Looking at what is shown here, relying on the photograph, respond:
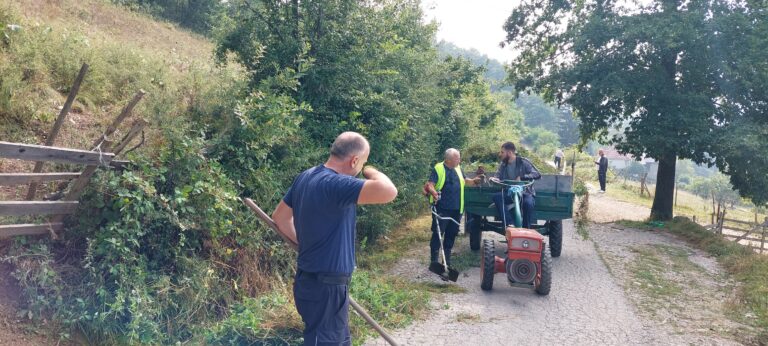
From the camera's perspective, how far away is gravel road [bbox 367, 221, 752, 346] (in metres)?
6.21

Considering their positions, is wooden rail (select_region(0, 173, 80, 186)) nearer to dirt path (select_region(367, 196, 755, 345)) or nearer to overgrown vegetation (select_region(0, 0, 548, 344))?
overgrown vegetation (select_region(0, 0, 548, 344))

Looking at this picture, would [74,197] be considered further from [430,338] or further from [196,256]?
[430,338]

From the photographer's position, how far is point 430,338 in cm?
607

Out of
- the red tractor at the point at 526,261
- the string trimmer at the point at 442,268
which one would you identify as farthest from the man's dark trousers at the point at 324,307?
the string trimmer at the point at 442,268

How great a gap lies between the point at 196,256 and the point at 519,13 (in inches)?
601

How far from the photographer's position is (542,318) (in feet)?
22.6

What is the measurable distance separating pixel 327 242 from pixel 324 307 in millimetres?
419

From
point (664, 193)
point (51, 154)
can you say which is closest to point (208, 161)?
point (51, 154)

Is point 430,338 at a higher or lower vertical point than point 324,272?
lower

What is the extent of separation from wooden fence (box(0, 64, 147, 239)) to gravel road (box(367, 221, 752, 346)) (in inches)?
118

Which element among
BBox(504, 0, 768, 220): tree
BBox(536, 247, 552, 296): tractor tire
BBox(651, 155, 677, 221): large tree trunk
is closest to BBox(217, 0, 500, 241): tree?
BBox(536, 247, 552, 296): tractor tire

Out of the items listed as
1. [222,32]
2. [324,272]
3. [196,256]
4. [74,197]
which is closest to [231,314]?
[196,256]

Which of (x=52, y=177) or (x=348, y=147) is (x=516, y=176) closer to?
(x=348, y=147)

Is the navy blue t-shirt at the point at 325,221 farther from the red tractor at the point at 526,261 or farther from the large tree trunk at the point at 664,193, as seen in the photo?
the large tree trunk at the point at 664,193
